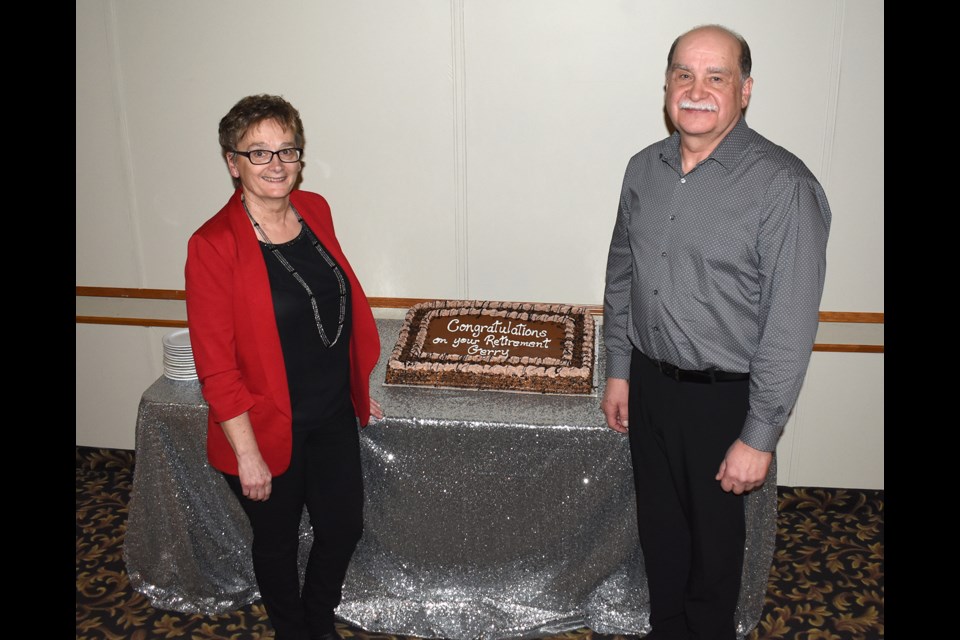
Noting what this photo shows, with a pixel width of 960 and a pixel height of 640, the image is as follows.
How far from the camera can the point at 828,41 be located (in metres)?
2.71

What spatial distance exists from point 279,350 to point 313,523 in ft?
1.88

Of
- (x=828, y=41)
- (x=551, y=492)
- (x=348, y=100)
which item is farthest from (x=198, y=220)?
(x=828, y=41)

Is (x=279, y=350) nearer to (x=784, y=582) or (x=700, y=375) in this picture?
(x=700, y=375)

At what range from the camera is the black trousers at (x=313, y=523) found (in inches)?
82.5

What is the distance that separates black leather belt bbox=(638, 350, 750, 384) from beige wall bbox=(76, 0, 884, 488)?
1128 mm

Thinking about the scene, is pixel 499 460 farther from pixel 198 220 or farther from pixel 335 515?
pixel 198 220

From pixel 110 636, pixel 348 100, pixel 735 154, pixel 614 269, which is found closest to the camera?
pixel 735 154

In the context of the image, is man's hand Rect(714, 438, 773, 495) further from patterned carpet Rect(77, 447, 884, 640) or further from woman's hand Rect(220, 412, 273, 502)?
woman's hand Rect(220, 412, 273, 502)

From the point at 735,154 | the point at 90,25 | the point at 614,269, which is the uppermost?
the point at 90,25

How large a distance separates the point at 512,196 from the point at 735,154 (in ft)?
4.12

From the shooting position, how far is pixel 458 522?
245 centimetres

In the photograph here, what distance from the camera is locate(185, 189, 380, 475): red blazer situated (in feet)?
6.10

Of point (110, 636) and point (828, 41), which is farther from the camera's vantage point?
point (828, 41)

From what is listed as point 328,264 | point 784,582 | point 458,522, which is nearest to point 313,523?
point 458,522
